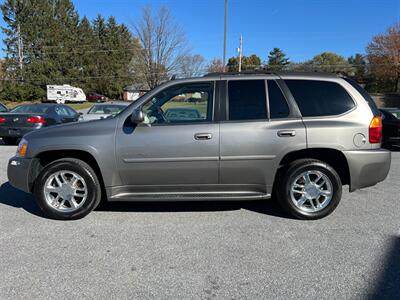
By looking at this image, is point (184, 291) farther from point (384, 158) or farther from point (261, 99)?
point (384, 158)

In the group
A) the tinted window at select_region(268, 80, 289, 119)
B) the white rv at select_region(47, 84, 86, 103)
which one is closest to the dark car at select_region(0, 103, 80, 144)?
the tinted window at select_region(268, 80, 289, 119)

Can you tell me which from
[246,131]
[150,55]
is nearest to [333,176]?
[246,131]

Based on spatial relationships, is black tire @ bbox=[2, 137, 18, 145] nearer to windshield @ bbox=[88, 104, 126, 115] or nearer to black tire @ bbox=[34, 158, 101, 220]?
windshield @ bbox=[88, 104, 126, 115]

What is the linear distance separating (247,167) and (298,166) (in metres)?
0.66

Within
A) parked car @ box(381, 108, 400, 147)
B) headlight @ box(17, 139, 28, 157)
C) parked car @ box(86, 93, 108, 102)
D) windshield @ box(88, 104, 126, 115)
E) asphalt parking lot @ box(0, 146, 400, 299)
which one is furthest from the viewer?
parked car @ box(86, 93, 108, 102)

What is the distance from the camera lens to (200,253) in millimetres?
3361

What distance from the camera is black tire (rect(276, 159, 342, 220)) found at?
4164mm

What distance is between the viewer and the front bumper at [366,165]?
4.13 m

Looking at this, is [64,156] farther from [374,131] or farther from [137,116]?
[374,131]

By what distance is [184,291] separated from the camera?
2717 millimetres

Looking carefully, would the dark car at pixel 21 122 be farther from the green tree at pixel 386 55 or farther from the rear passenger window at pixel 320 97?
the green tree at pixel 386 55

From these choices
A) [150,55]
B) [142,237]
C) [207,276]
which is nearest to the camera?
[207,276]

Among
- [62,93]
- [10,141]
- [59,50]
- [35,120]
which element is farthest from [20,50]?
[35,120]

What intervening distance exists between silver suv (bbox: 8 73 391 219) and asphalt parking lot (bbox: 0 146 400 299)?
13.1 inches
